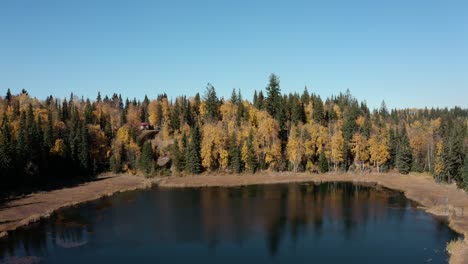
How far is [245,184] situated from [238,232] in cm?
4435

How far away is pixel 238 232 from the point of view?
53.0 m

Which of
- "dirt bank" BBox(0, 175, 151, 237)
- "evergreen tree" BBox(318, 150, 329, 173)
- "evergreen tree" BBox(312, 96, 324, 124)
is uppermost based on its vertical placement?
"evergreen tree" BBox(312, 96, 324, 124)

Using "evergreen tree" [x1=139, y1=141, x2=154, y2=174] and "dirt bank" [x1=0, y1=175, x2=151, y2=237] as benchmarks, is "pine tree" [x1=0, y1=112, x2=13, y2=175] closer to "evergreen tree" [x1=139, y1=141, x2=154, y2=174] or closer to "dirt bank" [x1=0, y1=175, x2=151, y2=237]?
"dirt bank" [x1=0, y1=175, x2=151, y2=237]

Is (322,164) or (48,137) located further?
(322,164)

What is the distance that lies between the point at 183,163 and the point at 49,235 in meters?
61.5

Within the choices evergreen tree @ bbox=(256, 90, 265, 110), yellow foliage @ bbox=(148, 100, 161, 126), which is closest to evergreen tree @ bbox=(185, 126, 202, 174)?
evergreen tree @ bbox=(256, 90, 265, 110)

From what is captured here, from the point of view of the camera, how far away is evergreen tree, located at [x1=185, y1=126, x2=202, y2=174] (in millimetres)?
109812

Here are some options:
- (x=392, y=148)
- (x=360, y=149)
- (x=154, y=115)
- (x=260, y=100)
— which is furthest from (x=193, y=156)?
(x=392, y=148)

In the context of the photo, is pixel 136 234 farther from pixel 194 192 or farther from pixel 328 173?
pixel 328 173

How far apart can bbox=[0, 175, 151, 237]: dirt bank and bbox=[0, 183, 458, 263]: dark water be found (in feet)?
9.51

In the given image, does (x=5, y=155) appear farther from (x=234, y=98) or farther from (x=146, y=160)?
(x=234, y=98)

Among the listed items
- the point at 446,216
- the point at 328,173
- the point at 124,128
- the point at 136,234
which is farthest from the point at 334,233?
the point at 124,128

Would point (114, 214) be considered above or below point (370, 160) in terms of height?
below

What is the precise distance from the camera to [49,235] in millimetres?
52125
